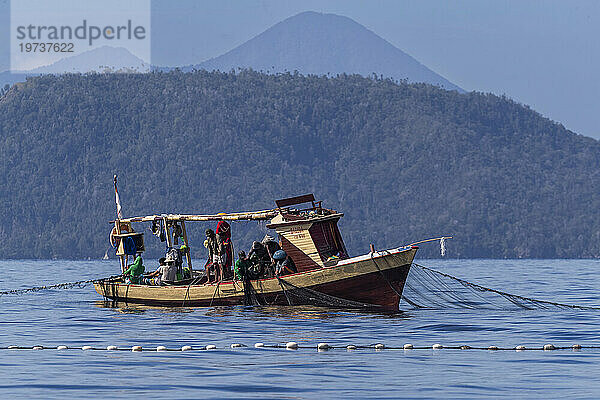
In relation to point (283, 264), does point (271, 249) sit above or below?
above

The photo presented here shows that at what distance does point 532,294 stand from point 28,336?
33.3m

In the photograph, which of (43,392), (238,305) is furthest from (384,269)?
(43,392)

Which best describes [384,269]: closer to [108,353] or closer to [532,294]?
[108,353]

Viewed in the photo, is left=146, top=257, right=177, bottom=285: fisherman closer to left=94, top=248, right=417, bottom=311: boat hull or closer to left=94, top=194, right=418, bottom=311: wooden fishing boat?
left=94, top=194, right=418, bottom=311: wooden fishing boat

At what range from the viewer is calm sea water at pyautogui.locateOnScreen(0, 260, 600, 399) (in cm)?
2019

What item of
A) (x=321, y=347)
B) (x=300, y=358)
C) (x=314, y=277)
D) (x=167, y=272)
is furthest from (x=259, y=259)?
(x=300, y=358)

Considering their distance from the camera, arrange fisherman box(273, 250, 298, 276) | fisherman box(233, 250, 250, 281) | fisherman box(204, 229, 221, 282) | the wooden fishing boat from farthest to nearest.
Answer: fisherman box(204, 229, 221, 282)
fisherman box(233, 250, 250, 281)
fisherman box(273, 250, 298, 276)
the wooden fishing boat

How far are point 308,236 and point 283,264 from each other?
138cm

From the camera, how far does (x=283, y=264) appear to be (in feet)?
126

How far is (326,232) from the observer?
38.4 meters

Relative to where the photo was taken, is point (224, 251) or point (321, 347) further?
point (224, 251)

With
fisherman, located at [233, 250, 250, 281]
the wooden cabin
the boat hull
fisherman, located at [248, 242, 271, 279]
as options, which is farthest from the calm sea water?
the wooden cabin

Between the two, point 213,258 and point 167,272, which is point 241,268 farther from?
point 167,272

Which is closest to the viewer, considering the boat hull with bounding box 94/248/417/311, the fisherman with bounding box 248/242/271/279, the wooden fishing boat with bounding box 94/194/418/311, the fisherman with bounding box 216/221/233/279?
the boat hull with bounding box 94/248/417/311
